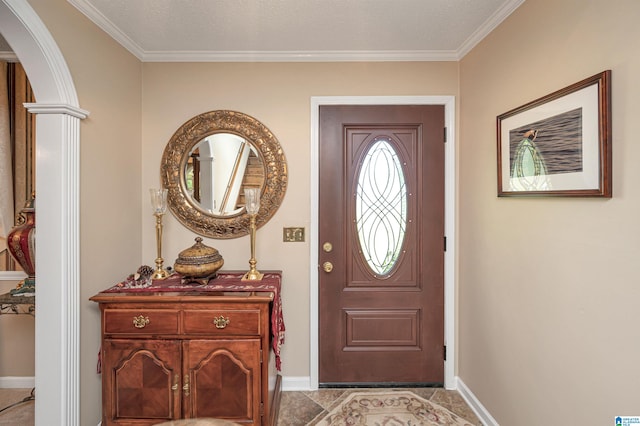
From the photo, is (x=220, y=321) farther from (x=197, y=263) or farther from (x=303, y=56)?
(x=303, y=56)

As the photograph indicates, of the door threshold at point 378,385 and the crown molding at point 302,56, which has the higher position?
the crown molding at point 302,56

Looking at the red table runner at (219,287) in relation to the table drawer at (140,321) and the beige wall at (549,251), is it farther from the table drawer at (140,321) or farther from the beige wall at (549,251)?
the beige wall at (549,251)

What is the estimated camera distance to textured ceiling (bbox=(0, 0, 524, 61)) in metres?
1.85

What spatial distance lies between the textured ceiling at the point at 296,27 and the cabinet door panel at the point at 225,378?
188cm

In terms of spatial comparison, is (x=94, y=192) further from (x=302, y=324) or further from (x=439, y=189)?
(x=439, y=189)

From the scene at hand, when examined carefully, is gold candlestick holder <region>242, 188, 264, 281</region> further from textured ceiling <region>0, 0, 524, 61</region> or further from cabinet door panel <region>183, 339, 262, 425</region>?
textured ceiling <region>0, 0, 524, 61</region>

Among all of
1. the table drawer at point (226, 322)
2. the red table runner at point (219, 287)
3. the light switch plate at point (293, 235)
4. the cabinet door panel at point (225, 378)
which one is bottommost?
the cabinet door panel at point (225, 378)

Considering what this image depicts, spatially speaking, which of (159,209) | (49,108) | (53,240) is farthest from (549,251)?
(49,108)

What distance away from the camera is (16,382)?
252cm

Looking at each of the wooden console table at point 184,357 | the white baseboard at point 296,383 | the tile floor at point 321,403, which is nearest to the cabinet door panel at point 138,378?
the wooden console table at point 184,357

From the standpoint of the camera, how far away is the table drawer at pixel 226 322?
1.84m

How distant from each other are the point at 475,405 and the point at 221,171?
7.97ft

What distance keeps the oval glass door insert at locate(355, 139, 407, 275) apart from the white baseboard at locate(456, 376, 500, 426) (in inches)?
38.4

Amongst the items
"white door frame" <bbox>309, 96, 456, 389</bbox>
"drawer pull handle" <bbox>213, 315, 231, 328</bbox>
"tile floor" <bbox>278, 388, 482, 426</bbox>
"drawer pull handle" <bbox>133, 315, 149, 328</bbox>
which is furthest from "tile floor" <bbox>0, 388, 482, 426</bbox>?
"drawer pull handle" <bbox>133, 315, 149, 328</bbox>
